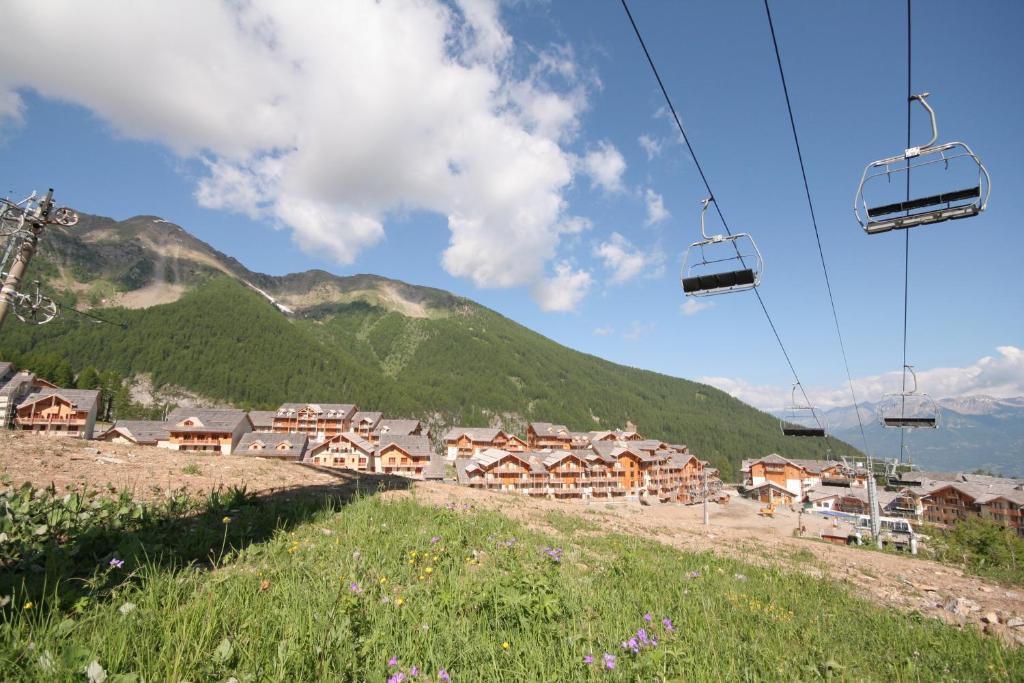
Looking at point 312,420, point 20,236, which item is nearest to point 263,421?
point 312,420

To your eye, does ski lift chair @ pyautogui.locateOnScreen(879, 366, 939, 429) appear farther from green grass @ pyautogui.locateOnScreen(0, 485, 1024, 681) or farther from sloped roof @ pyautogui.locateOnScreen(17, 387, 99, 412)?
sloped roof @ pyautogui.locateOnScreen(17, 387, 99, 412)

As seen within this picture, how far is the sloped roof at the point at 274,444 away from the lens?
6688 cm

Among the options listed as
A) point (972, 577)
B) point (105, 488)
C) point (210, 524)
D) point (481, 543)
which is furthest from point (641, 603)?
point (972, 577)

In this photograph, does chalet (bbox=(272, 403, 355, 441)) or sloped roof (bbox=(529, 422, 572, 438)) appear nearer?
chalet (bbox=(272, 403, 355, 441))

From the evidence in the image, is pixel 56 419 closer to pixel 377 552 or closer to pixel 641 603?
pixel 377 552

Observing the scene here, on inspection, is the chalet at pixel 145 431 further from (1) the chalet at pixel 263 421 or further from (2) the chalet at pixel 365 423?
(2) the chalet at pixel 365 423

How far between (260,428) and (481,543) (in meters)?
112

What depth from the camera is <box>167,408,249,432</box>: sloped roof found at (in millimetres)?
66875

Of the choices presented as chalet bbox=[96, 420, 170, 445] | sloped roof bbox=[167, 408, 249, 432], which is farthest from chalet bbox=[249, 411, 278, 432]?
chalet bbox=[96, 420, 170, 445]

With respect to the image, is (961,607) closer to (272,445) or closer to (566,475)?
(566,475)

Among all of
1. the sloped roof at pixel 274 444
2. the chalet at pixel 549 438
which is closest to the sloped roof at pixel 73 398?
the sloped roof at pixel 274 444

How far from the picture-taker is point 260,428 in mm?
Answer: 101938

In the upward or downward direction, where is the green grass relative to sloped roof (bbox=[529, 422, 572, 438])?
downward

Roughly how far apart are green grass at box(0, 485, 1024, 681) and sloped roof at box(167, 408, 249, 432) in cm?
7397
